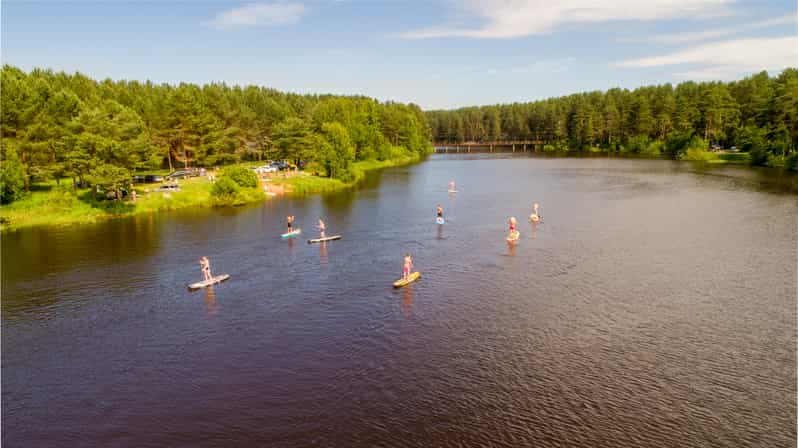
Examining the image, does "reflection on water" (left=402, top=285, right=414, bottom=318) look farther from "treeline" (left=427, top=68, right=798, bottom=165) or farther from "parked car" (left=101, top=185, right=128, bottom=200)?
"treeline" (left=427, top=68, right=798, bottom=165)

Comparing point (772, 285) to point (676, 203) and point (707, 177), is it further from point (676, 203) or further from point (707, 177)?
point (707, 177)

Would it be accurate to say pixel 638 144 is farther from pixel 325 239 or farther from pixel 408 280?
pixel 408 280

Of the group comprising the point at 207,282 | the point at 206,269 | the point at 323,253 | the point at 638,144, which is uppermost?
the point at 638,144

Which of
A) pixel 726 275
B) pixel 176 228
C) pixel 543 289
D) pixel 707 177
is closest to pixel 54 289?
pixel 176 228

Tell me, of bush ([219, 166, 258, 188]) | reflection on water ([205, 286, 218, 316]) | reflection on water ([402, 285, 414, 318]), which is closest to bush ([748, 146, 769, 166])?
bush ([219, 166, 258, 188])

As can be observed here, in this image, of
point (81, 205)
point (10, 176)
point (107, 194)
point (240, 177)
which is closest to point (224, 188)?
point (240, 177)
